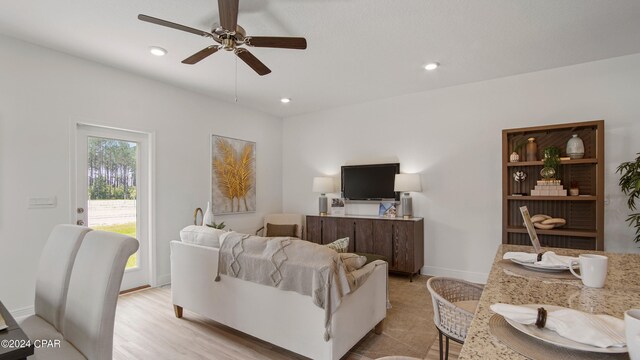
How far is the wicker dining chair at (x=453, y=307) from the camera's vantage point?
4.34 feet

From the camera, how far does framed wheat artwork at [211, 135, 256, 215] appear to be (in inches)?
179

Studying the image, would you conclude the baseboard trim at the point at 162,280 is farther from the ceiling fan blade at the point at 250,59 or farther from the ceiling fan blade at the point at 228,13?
the ceiling fan blade at the point at 228,13

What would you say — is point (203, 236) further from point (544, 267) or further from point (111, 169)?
point (544, 267)

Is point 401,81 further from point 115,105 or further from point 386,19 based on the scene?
point 115,105

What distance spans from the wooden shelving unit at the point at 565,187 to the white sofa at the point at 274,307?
2129mm

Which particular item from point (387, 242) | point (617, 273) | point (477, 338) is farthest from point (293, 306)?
point (387, 242)

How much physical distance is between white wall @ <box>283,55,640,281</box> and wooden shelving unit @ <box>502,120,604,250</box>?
167 mm

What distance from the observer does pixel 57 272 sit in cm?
169

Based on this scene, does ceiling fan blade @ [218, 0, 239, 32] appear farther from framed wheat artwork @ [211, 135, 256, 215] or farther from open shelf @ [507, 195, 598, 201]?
open shelf @ [507, 195, 598, 201]

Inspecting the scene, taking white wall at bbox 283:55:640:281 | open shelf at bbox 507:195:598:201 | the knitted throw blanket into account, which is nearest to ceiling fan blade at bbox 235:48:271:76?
the knitted throw blanket

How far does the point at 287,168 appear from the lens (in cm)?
585

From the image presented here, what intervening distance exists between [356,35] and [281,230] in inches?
130

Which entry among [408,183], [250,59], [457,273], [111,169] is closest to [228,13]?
[250,59]

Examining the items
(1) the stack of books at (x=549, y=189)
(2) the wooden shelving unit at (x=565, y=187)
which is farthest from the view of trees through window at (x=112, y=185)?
(1) the stack of books at (x=549, y=189)
